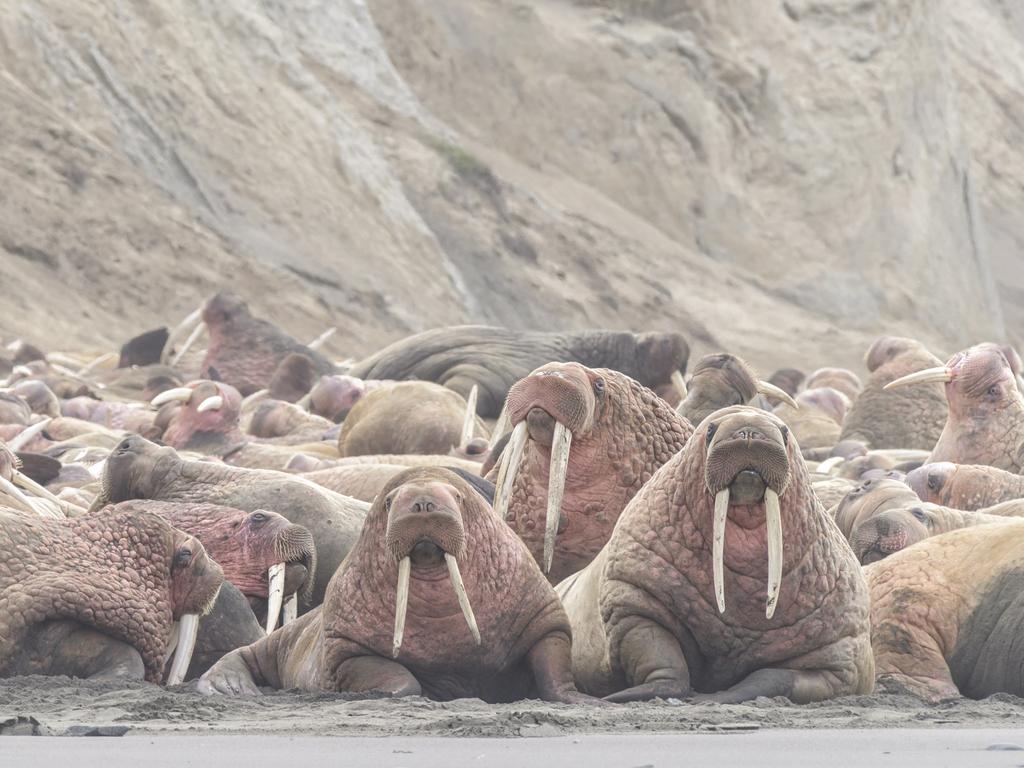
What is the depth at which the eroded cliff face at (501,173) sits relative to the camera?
24.7 m

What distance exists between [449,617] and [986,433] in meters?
5.46

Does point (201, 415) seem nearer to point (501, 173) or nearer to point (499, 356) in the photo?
point (499, 356)

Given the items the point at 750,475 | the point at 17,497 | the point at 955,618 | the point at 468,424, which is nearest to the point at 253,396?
the point at 468,424

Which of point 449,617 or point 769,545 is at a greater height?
point 769,545

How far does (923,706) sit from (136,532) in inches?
107

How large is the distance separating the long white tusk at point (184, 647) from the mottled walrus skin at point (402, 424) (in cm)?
565

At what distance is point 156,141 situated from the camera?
2620 cm

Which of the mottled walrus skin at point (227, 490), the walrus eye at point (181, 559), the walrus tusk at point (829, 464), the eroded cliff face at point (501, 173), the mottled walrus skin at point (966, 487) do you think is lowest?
the walrus eye at point (181, 559)

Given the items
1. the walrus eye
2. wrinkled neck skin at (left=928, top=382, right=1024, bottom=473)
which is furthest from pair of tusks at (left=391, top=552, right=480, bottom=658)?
wrinkled neck skin at (left=928, top=382, right=1024, bottom=473)

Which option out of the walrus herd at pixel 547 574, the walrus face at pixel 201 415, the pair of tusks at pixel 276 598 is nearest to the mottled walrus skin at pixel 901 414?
the walrus herd at pixel 547 574

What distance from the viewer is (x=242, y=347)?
743 inches

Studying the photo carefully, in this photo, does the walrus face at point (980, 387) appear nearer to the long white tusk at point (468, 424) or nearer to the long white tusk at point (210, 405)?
the long white tusk at point (468, 424)

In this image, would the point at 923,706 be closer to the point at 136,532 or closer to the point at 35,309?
the point at 136,532

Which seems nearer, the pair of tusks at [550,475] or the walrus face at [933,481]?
the pair of tusks at [550,475]
